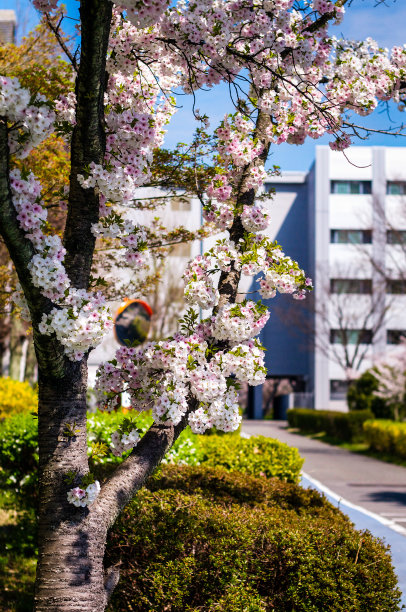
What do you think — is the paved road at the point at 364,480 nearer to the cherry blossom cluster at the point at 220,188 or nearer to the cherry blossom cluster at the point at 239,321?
→ the cherry blossom cluster at the point at 239,321

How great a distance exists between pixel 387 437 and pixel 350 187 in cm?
2420

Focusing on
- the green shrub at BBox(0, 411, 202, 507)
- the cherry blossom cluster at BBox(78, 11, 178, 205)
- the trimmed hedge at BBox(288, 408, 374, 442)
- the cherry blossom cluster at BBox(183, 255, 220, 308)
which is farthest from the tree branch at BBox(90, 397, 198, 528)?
the trimmed hedge at BBox(288, 408, 374, 442)

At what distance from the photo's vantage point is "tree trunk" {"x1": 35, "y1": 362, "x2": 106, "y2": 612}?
3.69 m

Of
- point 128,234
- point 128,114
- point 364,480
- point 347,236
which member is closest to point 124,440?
point 128,234

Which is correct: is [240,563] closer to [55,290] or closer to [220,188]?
[55,290]

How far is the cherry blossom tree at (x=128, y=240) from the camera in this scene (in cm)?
A: 333

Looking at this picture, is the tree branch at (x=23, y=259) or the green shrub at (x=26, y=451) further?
the green shrub at (x=26, y=451)

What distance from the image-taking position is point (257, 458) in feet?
25.1

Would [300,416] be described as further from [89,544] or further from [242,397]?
[89,544]

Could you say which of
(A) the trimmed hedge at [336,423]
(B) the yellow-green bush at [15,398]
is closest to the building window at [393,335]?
(A) the trimmed hedge at [336,423]

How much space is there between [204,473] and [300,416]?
29078 mm

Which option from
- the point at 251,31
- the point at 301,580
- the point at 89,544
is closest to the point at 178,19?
the point at 251,31

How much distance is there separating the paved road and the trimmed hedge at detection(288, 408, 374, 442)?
357cm

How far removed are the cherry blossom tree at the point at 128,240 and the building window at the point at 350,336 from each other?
31840mm
